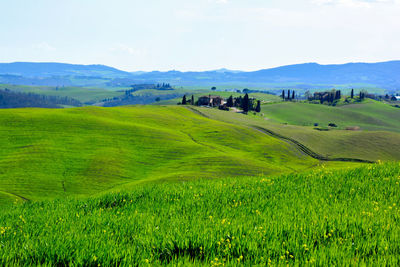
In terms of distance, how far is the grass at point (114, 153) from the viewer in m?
79.5

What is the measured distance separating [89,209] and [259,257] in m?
8.42

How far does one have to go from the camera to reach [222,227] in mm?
9664

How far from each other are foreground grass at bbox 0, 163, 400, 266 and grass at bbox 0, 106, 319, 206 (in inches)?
2114

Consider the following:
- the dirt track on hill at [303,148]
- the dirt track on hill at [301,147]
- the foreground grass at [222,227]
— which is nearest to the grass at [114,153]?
the dirt track on hill at [301,147]

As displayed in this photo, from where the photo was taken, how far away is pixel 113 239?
359 inches

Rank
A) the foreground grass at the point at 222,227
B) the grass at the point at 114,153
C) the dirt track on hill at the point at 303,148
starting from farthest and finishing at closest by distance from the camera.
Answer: the dirt track on hill at the point at 303,148 < the grass at the point at 114,153 < the foreground grass at the point at 222,227

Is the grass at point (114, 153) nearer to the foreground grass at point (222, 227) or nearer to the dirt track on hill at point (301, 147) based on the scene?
the dirt track on hill at point (301, 147)

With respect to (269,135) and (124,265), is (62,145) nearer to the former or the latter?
(269,135)

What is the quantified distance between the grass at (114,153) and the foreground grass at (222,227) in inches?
2114

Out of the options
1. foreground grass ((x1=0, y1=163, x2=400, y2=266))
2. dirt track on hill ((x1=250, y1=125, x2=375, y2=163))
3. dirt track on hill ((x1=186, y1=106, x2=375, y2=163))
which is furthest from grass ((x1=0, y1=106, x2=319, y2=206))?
foreground grass ((x1=0, y1=163, x2=400, y2=266))

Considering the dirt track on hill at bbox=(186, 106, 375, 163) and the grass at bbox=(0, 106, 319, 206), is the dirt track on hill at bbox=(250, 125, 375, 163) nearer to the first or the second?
the dirt track on hill at bbox=(186, 106, 375, 163)

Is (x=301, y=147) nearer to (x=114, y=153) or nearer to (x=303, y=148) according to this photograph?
(x=303, y=148)

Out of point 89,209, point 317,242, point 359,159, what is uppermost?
point 317,242

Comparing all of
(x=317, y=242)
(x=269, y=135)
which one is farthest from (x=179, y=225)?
(x=269, y=135)
